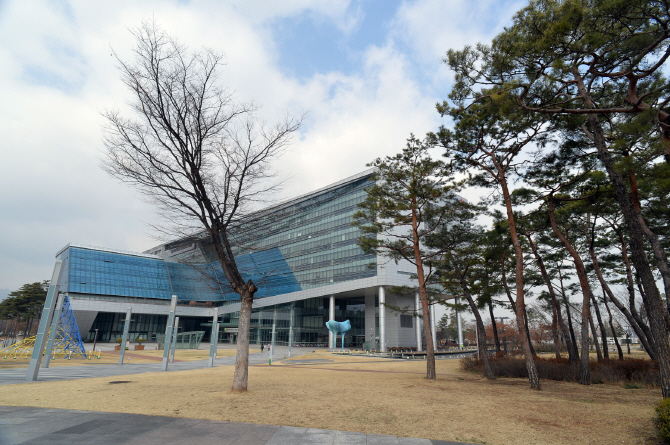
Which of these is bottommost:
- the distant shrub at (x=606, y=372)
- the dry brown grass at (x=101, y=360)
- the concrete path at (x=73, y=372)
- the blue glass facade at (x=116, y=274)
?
the dry brown grass at (x=101, y=360)

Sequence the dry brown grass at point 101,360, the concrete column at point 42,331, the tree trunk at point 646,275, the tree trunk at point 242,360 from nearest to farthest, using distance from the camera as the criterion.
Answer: the tree trunk at point 646,275, the tree trunk at point 242,360, the concrete column at point 42,331, the dry brown grass at point 101,360

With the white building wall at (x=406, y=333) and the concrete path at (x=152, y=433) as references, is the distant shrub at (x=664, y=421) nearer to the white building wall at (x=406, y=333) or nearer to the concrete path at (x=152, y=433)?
the concrete path at (x=152, y=433)

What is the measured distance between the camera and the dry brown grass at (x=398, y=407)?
6.89m

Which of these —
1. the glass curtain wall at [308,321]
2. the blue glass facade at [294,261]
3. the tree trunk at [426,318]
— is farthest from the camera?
the glass curtain wall at [308,321]

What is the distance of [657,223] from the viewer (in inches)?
682

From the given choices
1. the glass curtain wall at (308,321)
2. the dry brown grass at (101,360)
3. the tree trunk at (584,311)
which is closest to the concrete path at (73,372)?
the dry brown grass at (101,360)

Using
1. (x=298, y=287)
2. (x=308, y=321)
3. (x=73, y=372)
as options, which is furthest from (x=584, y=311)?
(x=308, y=321)

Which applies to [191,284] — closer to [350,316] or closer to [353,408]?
[350,316]

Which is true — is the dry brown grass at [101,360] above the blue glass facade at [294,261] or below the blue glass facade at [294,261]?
below

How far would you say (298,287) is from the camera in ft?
204

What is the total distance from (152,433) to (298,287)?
185 feet

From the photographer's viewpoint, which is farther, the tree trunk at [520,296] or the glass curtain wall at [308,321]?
the glass curtain wall at [308,321]

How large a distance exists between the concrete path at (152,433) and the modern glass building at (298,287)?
44220mm

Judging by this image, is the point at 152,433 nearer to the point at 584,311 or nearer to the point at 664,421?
the point at 664,421
